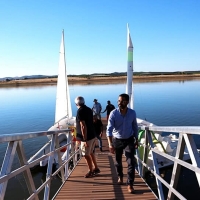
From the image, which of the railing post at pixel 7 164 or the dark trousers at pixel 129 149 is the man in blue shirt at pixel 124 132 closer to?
the dark trousers at pixel 129 149

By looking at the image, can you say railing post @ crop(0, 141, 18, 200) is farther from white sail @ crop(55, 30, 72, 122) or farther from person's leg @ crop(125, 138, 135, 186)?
white sail @ crop(55, 30, 72, 122)

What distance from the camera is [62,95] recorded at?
49.2 feet

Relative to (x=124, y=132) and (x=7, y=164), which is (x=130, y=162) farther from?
(x=7, y=164)

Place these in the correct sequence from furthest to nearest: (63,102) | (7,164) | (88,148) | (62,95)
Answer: (62,95)
(63,102)
(88,148)
(7,164)

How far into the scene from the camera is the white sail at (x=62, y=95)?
14547 mm

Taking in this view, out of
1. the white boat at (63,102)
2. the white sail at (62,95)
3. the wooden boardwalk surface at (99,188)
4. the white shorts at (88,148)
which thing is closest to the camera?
the wooden boardwalk surface at (99,188)

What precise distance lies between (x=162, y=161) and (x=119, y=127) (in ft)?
20.2

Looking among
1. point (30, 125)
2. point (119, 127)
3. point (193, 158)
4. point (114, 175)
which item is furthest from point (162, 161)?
point (30, 125)

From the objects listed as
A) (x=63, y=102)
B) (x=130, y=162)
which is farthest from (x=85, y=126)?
(x=63, y=102)

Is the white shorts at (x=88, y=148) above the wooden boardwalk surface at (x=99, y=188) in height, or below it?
above

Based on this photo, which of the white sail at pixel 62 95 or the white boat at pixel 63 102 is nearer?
the white boat at pixel 63 102

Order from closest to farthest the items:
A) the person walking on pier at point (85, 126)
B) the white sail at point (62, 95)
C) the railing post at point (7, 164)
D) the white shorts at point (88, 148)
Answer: the railing post at point (7, 164)
the person walking on pier at point (85, 126)
the white shorts at point (88, 148)
the white sail at point (62, 95)

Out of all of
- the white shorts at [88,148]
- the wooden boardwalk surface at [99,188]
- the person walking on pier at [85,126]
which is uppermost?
the person walking on pier at [85,126]

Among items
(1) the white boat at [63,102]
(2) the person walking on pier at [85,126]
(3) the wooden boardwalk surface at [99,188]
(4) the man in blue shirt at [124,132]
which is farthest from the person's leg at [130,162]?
(1) the white boat at [63,102]
